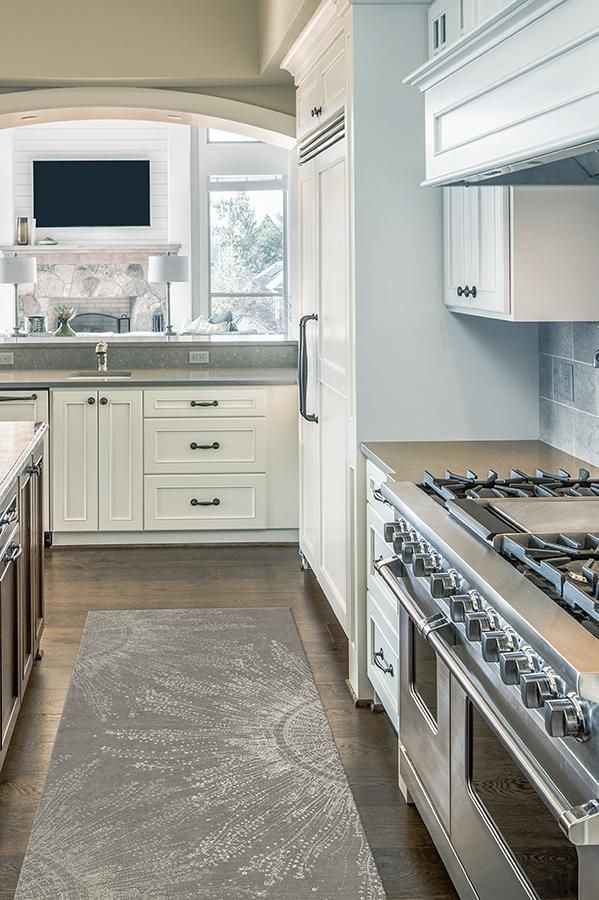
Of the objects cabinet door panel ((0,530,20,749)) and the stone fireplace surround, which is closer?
cabinet door panel ((0,530,20,749))

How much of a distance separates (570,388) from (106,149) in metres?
10.2

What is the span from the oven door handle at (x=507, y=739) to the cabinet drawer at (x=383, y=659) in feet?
1.75

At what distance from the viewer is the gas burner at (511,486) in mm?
2697

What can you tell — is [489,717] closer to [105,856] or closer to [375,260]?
[105,856]

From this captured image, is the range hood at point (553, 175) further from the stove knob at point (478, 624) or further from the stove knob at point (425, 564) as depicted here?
the stove knob at point (478, 624)

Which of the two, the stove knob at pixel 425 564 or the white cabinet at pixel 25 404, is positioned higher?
the white cabinet at pixel 25 404

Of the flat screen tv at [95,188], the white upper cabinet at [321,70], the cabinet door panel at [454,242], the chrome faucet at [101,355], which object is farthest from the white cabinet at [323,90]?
the flat screen tv at [95,188]

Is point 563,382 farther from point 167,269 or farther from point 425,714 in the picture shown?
point 167,269

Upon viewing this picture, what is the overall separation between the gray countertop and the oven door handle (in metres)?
3.38

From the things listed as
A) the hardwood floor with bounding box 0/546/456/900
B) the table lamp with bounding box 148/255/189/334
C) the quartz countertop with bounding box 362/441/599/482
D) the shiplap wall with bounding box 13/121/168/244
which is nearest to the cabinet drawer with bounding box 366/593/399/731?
the hardwood floor with bounding box 0/546/456/900

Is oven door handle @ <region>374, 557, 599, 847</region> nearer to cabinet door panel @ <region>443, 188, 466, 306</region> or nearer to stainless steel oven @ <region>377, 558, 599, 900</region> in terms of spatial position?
stainless steel oven @ <region>377, 558, 599, 900</region>

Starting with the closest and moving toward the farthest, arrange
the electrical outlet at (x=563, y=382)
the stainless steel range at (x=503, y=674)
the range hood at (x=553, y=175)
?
the stainless steel range at (x=503, y=674) → the range hood at (x=553, y=175) → the electrical outlet at (x=563, y=382)

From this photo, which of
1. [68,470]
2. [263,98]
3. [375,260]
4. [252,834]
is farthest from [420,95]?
[68,470]

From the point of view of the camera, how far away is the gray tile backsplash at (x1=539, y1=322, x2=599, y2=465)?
10.7ft
